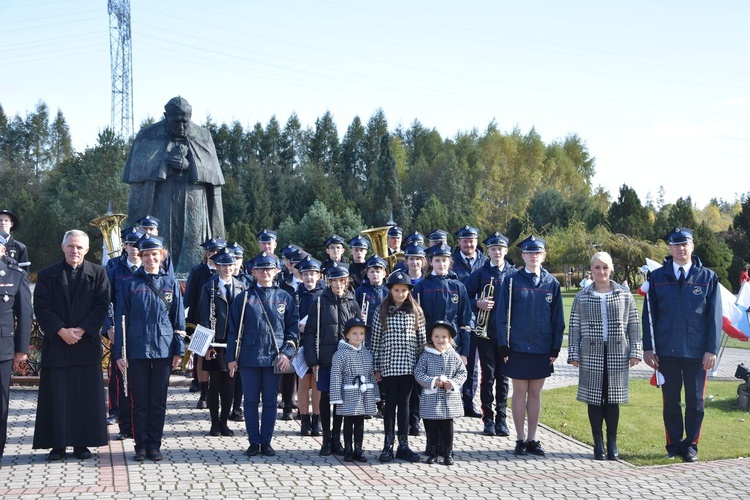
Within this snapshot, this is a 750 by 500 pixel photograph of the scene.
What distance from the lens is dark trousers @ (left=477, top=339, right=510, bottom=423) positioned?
9.33 metres

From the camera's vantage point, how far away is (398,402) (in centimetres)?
799

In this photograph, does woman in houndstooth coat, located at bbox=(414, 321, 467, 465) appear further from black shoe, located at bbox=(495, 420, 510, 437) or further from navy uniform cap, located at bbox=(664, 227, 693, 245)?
navy uniform cap, located at bbox=(664, 227, 693, 245)

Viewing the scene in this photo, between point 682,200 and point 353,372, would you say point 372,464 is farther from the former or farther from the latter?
point 682,200

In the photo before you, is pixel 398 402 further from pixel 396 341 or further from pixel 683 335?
pixel 683 335

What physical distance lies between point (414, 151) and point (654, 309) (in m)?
71.5

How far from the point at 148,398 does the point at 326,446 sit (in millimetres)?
1727

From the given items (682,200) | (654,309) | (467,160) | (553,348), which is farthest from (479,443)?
(467,160)

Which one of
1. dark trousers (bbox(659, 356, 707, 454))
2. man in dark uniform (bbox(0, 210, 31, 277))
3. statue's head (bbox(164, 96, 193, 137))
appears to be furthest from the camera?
statue's head (bbox(164, 96, 193, 137))

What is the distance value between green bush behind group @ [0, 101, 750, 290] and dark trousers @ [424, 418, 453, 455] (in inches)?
1527

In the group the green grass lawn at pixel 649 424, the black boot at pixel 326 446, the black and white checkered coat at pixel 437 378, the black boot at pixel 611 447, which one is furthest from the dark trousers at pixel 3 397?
the green grass lawn at pixel 649 424

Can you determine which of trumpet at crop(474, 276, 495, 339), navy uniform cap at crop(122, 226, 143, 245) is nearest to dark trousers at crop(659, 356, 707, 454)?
trumpet at crop(474, 276, 495, 339)

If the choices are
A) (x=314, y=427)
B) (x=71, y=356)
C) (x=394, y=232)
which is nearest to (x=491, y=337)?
(x=314, y=427)

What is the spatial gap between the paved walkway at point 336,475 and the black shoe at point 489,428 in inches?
8.1

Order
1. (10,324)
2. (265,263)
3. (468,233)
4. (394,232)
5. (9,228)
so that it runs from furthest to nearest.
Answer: (394,232) → (9,228) → (468,233) → (265,263) → (10,324)
